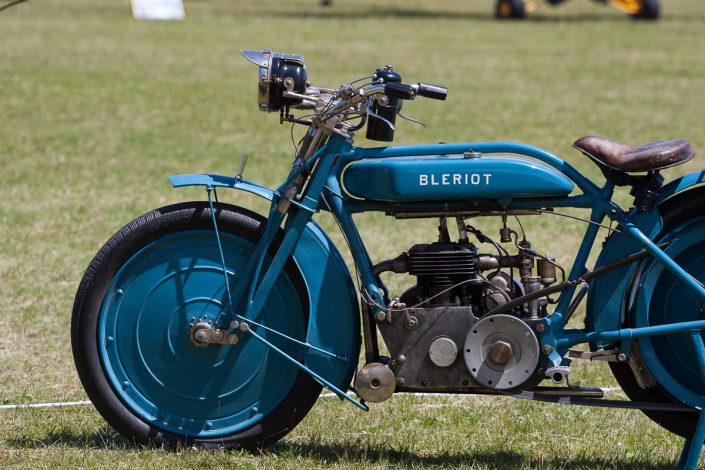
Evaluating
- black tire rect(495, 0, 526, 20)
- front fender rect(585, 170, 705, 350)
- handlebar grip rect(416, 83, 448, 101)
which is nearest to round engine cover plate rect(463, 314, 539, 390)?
front fender rect(585, 170, 705, 350)

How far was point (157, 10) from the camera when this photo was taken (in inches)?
915

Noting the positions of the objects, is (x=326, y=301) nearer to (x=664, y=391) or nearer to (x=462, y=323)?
(x=462, y=323)

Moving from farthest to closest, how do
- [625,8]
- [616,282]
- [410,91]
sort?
[625,8] → [616,282] → [410,91]


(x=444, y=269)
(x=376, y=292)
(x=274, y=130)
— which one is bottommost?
(x=274, y=130)

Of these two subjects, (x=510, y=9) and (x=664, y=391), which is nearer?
(x=664, y=391)

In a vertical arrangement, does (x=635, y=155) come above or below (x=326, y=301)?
above

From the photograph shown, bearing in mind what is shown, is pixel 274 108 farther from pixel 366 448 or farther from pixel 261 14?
pixel 261 14

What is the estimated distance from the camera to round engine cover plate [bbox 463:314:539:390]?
431 cm

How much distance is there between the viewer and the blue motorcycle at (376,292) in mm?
4270

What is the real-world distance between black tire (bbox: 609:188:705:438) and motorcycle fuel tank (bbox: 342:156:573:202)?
41 centimetres

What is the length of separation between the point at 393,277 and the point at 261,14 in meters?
19.0

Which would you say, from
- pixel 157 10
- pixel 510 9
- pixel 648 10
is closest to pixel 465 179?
pixel 157 10

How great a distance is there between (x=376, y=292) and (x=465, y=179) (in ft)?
1.87

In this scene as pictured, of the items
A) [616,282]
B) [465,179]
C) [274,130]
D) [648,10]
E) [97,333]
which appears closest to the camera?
[465,179]
